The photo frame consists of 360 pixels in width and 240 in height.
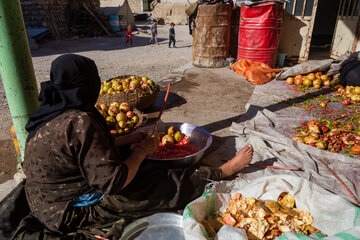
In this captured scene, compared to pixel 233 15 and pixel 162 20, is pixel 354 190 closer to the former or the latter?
pixel 233 15

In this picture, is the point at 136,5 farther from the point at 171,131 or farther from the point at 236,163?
the point at 236,163

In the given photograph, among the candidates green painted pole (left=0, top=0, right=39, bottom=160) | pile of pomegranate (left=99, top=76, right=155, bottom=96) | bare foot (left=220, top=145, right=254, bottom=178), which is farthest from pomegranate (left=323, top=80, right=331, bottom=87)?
green painted pole (left=0, top=0, right=39, bottom=160)

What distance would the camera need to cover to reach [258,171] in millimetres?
2920

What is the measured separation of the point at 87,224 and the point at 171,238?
652mm

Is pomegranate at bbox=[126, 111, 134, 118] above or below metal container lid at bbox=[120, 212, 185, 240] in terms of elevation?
above

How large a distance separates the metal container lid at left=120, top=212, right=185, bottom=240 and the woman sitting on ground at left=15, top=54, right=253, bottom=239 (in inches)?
2.8

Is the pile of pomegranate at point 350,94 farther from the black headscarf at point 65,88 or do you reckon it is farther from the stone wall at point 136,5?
the stone wall at point 136,5

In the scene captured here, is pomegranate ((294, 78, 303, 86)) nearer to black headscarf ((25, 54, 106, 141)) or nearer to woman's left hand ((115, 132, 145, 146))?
woman's left hand ((115, 132, 145, 146))

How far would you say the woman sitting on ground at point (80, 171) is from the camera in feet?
5.35

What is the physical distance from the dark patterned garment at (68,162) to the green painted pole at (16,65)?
106 cm

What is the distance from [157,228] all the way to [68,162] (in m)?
0.92

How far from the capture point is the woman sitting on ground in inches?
64.2

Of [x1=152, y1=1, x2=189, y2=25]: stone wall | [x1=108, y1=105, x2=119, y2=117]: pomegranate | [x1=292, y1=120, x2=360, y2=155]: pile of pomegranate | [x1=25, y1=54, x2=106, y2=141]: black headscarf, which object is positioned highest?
[x1=152, y1=1, x2=189, y2=25]: stone wall

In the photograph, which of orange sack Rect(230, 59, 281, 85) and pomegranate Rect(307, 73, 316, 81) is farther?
orange sack Rect(230, 59, 281, 85)
